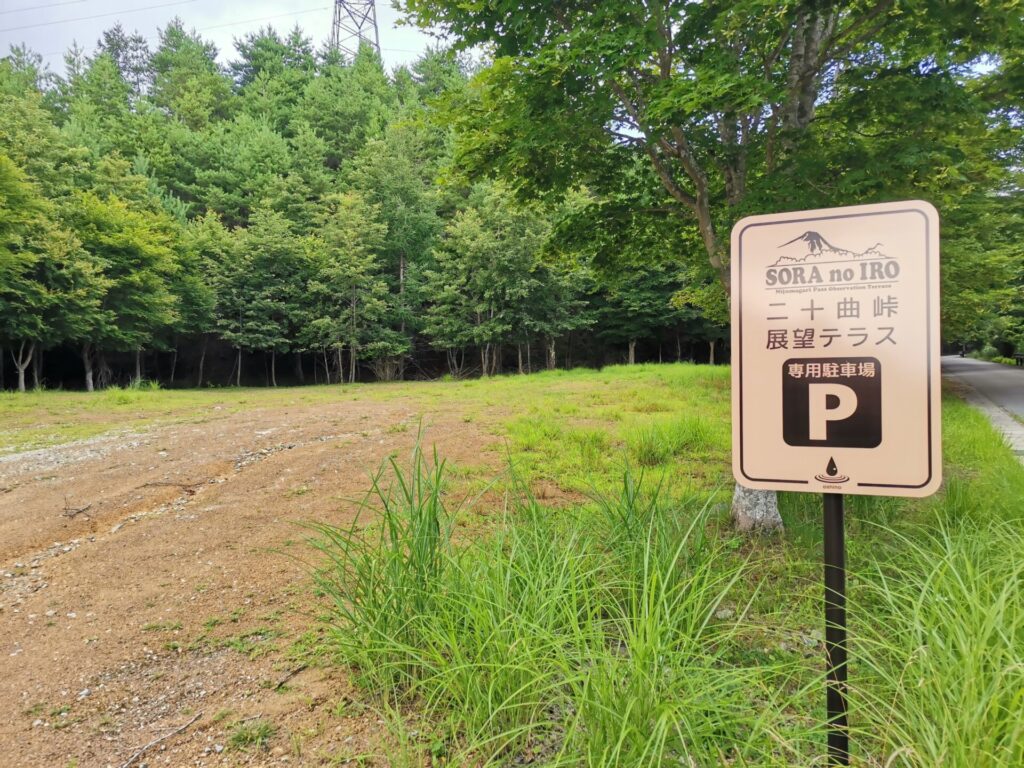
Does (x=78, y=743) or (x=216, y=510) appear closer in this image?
(x=78, y=743)

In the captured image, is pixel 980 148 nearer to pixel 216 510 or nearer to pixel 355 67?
pixel 216 510

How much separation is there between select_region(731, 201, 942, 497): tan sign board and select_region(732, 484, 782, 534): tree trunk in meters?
2.17

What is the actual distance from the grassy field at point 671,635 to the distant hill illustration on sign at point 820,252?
0.95 meters

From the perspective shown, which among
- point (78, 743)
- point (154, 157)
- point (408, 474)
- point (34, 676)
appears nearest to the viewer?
point (78, 743)

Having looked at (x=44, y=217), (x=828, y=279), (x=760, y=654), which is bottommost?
(x=760, y=654)

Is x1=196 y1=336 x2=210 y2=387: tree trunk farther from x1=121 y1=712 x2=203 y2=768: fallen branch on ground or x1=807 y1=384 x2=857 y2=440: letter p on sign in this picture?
x1=807 y1=384 x2=857 y2=440: letter p on sign

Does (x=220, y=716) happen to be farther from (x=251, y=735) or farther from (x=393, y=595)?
(x=393, y=595)

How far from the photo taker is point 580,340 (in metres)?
32.1

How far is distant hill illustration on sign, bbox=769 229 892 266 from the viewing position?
1310 millimetres

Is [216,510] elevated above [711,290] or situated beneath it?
situated beneath

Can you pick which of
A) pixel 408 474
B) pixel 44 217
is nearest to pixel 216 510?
pixel 408 474

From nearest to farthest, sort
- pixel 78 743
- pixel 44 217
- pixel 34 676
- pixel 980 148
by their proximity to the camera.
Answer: pixel 78 743 < pixel 34 676 < pixel 980 148 < pixel 44 217

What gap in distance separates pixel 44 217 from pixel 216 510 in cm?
1945

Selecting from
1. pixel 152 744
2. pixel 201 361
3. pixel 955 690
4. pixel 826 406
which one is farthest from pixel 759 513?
pixel 201 361
